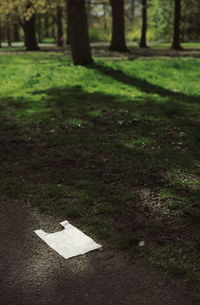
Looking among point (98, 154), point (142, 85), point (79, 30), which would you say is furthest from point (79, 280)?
point (79, 30)

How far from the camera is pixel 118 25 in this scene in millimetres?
27094

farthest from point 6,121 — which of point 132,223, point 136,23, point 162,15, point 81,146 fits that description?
point 136,23

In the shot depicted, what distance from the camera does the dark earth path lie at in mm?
3584

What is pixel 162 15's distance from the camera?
49.6 m

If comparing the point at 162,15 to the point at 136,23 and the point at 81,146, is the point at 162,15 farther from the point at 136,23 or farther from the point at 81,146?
the point at 81,146

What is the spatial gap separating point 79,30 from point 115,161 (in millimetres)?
11314

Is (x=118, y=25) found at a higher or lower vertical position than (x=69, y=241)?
higher

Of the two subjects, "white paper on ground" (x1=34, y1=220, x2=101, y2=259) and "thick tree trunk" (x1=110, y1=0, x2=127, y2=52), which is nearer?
"white paper on ground" (x1=34, y1=220, x2=101, y2=259)

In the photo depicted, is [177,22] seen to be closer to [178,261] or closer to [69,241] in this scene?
[69,241]

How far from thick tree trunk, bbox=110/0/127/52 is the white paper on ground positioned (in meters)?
24.1

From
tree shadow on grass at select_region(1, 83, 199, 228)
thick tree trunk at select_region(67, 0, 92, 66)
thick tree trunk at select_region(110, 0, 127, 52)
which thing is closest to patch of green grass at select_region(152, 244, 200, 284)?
tree shadow on grass at select_region(1, 83, 199, 228)

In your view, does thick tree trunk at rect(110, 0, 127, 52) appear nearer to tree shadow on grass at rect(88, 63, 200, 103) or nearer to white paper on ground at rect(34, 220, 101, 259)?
tree shadow on grass at rect(88, 63, 200, 103)

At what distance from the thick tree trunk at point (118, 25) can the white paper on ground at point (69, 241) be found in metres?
24.1

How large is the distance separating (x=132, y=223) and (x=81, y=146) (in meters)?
3.02
